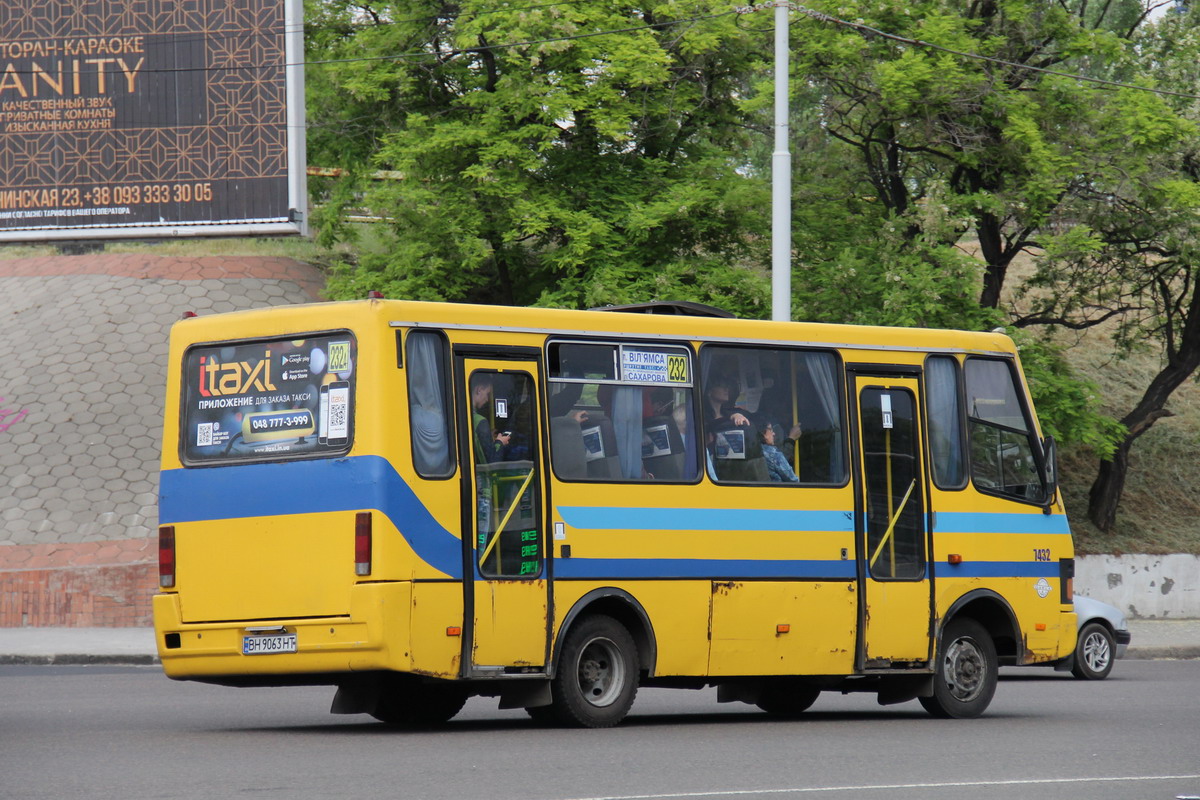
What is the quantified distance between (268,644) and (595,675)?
90.5 inches

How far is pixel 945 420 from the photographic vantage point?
46.1ft

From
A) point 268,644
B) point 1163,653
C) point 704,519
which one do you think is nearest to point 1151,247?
point 1163,653

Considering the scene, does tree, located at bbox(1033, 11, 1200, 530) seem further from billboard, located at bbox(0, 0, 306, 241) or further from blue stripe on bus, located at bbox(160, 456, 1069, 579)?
blue stripe on bus, located at bbox(160, 456, 1069, 579)

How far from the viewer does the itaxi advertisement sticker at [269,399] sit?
11.3 meters

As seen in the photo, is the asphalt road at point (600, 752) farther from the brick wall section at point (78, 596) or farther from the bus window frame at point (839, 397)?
the brick wall section at point (78, 596)

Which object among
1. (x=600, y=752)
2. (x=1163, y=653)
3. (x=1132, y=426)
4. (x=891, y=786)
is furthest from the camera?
(x=1132, y=426)

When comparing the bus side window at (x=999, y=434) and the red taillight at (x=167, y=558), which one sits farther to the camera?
the bus side window at (x=999, y=434)

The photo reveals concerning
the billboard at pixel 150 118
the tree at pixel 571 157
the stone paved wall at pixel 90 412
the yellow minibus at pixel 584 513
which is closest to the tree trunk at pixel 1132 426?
the tree at pixel 571 157

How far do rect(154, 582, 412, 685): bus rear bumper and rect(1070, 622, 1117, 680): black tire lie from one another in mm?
11203

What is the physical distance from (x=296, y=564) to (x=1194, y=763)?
5764 millimetres

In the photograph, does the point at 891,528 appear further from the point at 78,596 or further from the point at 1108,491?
the point at 1108,491

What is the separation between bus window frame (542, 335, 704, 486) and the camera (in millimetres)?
11922

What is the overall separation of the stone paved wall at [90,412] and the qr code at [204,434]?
46.5ft

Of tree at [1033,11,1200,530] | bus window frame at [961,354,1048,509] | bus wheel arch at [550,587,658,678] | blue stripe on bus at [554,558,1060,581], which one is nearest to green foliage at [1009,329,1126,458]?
tree at [1033,11,1200,530]
